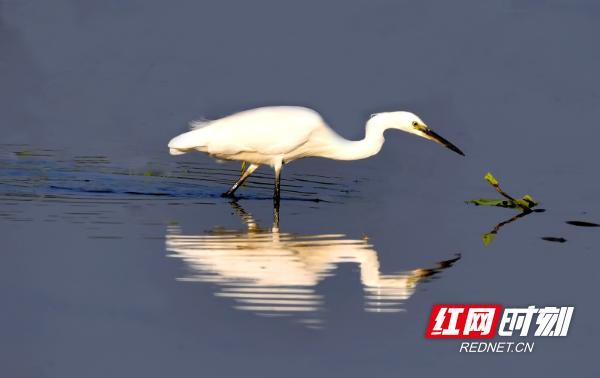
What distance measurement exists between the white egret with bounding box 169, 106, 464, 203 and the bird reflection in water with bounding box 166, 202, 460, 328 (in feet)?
6.85

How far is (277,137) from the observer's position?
1769 cm

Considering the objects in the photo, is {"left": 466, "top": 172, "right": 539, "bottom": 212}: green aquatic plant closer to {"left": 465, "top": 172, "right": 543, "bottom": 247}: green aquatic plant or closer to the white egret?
{"left": 465, "top": 172, "right": 543, "bottom": 247}: green aquatic plant

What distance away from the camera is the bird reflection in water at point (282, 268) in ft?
40.5

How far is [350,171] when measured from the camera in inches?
808

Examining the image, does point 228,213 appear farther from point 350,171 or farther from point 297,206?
point 350,171

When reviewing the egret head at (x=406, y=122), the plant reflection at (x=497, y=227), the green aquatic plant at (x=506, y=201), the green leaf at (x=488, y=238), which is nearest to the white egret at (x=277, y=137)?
the egret head at (x=406, y=122)

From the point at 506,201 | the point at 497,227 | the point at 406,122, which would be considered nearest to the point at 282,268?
the point at 497,227

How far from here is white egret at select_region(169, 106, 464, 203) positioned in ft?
58.0

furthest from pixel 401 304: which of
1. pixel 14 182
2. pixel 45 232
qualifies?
pixel 14 182

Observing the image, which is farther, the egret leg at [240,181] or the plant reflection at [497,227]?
the egret leg at [240,181]

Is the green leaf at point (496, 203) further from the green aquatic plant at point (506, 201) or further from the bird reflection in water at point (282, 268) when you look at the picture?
the bird reflection in water at point (282, 268)

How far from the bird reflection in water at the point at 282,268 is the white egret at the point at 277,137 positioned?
209 cm

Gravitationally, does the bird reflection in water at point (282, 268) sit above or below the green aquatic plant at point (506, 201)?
below

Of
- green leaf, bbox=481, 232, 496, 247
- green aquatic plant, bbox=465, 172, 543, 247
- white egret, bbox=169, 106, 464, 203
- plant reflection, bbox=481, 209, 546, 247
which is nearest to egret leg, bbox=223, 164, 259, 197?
white egret, bbox=169, 106, 464, 203
